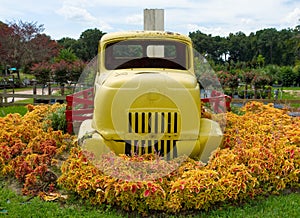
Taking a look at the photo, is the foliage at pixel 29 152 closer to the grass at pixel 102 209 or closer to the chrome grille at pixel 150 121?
the grass at pixel 102 209

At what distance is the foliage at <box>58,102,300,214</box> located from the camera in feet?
13.1

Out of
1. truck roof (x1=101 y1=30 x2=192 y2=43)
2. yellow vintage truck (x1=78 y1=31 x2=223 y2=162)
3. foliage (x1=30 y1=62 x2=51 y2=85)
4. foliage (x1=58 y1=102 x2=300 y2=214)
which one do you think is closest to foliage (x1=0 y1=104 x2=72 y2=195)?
foliage (x1=58 y1=102 x2=300 y2=214)

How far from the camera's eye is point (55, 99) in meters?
12.8

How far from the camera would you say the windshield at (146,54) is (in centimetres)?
592

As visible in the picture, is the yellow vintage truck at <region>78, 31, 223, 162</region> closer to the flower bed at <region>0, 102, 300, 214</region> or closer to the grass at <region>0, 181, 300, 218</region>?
the flower bed at <region>0, 102, 300, 214</region>

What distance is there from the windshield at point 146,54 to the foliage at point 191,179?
1666 millimetres

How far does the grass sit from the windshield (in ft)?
8.11

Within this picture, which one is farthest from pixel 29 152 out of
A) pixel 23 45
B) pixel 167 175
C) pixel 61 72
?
pixel 23 45

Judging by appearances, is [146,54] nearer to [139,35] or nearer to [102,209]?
[139,35]

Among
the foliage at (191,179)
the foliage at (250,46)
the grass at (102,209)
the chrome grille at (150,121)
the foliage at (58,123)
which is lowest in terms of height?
the grass at (102,209)

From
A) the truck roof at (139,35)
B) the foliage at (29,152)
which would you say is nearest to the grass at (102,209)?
the foliage at (29,152)

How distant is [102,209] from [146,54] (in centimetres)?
282

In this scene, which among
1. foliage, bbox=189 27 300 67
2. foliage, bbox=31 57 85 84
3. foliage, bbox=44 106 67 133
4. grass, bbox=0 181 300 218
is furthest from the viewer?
foliage, bbox=189 27 300 67

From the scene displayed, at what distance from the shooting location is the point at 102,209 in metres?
4.09
